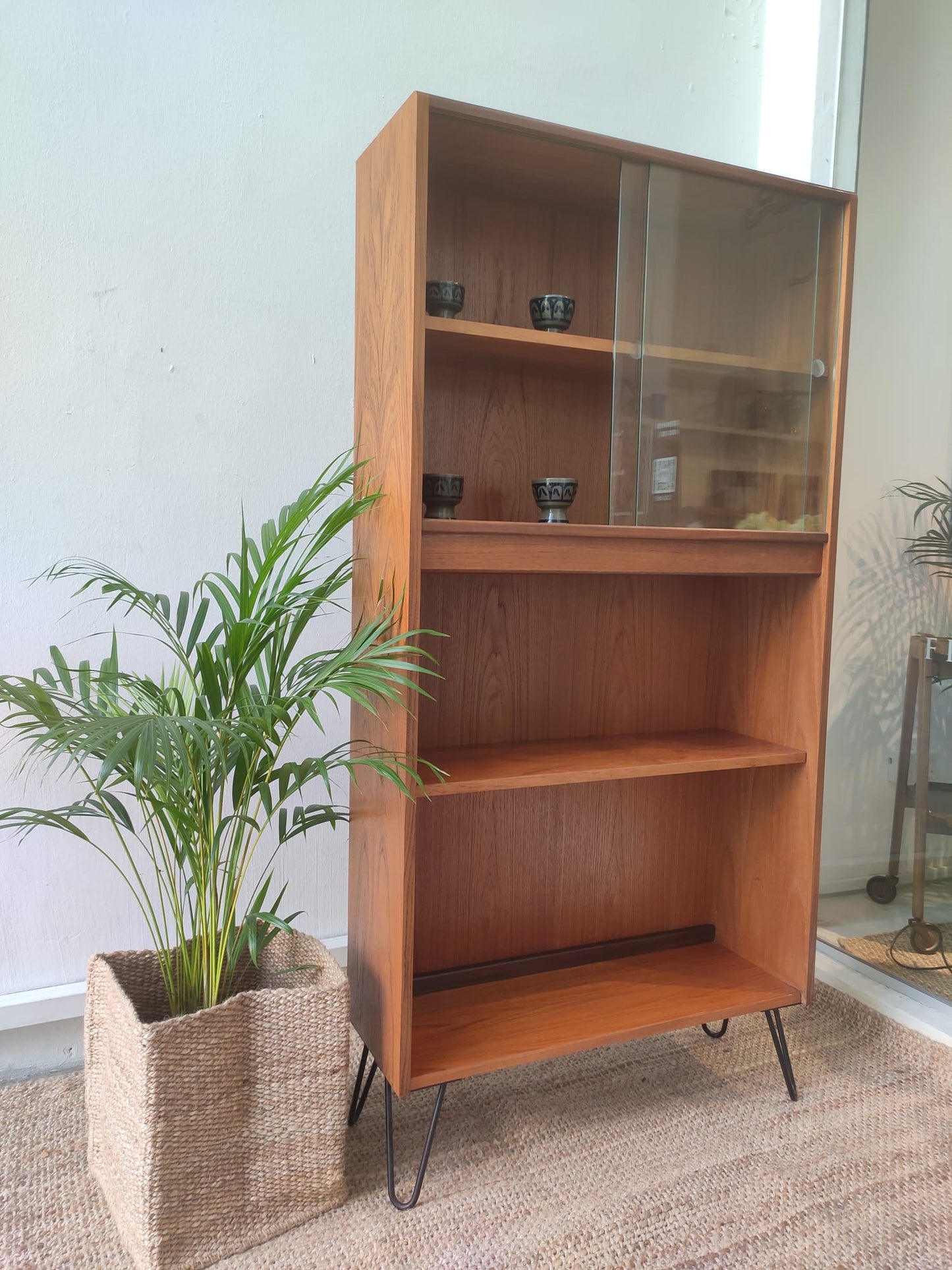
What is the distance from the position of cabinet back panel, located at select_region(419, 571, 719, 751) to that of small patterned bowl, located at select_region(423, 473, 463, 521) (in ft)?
0.64

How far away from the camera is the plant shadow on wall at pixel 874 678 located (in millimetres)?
2182

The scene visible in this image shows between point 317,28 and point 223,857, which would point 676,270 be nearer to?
point 317,28

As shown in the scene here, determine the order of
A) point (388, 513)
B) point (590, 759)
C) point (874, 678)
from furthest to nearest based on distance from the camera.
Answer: point (874, 678), point (590, 759), point (388, 513)

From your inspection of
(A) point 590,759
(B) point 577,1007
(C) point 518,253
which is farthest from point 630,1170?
(C) point 518,253

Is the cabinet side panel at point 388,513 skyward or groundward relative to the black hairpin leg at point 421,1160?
skyward

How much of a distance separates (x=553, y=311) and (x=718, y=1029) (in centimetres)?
163

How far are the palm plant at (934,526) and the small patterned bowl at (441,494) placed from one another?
118cm

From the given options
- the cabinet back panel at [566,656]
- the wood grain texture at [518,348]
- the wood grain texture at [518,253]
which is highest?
the wood grain texture at [518,253]

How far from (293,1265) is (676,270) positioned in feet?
5.69

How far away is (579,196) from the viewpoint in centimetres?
179

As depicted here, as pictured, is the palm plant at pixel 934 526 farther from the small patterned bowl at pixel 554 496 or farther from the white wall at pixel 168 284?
the white wall at pixel 168 284

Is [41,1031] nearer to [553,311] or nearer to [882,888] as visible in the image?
[553,311]

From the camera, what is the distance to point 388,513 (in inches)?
60.6

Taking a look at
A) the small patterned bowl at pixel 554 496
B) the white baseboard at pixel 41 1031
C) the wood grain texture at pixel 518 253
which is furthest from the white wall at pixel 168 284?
the small patterned bowl at pixel 554 496
